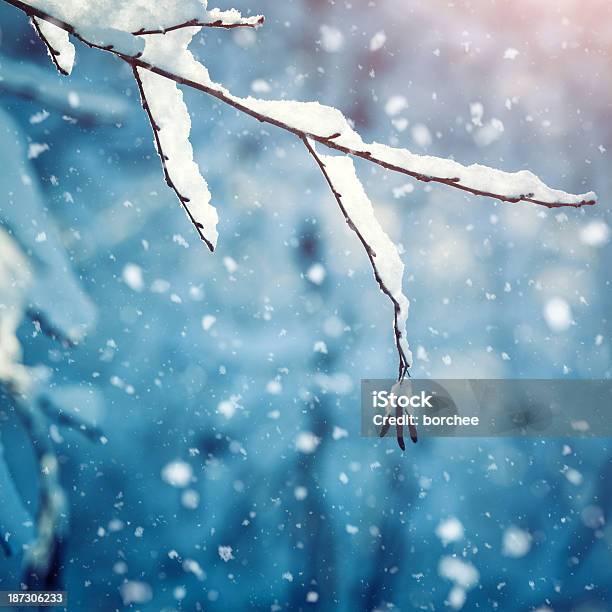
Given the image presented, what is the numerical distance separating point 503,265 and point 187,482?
645mm

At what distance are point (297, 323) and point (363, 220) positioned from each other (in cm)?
58

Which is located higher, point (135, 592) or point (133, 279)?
point (133, 279)

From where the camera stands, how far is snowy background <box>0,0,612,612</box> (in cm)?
91

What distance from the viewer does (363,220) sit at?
0.35 metres

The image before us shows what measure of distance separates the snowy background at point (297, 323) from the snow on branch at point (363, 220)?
562 millimetres

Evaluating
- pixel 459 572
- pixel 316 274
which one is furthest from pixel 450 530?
pixel 316 274

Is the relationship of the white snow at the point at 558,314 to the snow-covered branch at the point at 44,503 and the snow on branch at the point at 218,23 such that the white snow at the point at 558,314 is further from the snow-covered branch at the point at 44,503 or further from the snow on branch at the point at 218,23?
the snow-covered branch at the point at 44,503

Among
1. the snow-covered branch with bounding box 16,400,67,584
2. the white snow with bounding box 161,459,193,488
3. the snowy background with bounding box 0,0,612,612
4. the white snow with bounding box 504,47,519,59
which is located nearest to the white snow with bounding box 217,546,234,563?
the snowy background with bounding box 0,0,612,612

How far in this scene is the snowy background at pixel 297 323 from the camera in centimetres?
91

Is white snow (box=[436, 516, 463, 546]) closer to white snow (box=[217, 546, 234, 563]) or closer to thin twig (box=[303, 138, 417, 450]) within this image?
white snow (box=[217, 546, 234, 563])

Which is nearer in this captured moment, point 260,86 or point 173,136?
point 173,136

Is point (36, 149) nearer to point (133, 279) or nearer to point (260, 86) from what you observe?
point (133, 279)

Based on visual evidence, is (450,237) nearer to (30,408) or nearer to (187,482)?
(187,482)

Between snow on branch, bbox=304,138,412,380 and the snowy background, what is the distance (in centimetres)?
56
